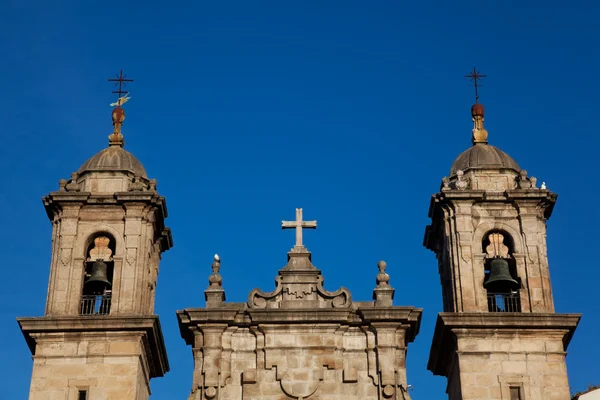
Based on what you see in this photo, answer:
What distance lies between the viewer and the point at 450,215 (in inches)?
1344

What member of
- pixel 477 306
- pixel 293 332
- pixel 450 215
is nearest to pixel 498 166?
pixel 450 215

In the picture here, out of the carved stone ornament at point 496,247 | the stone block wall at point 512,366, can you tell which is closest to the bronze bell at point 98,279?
the stone block wall at point 512,366

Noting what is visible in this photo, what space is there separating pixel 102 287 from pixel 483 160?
1081cm

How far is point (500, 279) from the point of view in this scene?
32719mm

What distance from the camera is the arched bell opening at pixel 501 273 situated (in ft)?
108

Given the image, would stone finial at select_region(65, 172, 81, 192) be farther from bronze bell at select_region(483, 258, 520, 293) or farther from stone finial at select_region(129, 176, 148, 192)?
bronze bell at select_region(483, 258, 520, 293)

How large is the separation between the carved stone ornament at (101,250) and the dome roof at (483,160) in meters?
9.50

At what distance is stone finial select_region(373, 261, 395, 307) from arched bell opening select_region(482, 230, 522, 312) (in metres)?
2.47

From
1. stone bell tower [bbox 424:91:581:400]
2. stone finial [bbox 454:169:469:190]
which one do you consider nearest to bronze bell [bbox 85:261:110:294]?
stone bell tower [bbox 424:91:581:400]

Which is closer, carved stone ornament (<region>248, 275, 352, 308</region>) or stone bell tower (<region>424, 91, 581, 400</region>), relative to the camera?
stone bell tower (<region>424, 91, 581, 400</region>)

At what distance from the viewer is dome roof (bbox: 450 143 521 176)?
35.2 metres


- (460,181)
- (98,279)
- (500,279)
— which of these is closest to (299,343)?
(500,279)

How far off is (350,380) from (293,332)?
189 centimetres

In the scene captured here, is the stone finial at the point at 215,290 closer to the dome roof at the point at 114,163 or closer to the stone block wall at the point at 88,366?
the stone block wall at the point at 88,366
